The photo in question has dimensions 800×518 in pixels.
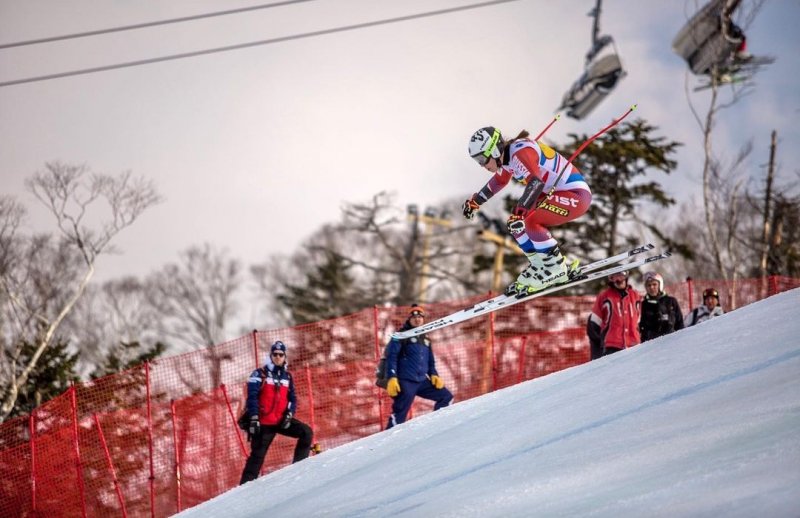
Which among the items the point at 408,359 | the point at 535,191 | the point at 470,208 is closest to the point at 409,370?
the point at 408,359

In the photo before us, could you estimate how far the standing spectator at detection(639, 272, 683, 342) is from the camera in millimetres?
8805

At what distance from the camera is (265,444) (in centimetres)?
911

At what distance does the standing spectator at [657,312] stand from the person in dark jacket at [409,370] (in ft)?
7.48

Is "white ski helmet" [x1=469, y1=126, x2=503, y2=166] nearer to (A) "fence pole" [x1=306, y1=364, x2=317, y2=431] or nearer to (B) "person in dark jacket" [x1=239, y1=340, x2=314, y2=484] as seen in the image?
(B) "person in dark jacket" [x1=239, y1=340, x2=314, y2=484]

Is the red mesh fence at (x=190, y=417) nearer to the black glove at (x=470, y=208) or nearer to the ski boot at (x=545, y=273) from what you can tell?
the ski boot at (x=545, y=273)

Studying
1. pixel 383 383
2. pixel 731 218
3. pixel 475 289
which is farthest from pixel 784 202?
pixel 383 383

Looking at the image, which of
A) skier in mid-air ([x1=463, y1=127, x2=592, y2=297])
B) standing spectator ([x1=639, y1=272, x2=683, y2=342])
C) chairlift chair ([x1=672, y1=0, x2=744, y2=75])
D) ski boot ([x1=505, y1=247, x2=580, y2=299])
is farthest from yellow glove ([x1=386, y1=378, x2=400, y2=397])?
chairlift chair ([x1=672, y1=0, x2=744, y2=75])

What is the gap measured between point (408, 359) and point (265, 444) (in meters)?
1.79

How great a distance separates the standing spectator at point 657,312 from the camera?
8805mm

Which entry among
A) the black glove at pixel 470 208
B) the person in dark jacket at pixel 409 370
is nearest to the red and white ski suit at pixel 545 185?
the black glove at pixel 470 208

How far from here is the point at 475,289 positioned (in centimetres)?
3338

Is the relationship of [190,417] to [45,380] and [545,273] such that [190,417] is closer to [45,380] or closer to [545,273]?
[545,273]

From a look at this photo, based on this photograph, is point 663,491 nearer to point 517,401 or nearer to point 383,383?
point 517,401

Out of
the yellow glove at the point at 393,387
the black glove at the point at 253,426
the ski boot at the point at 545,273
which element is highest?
the ski boot at the point at 545,273
